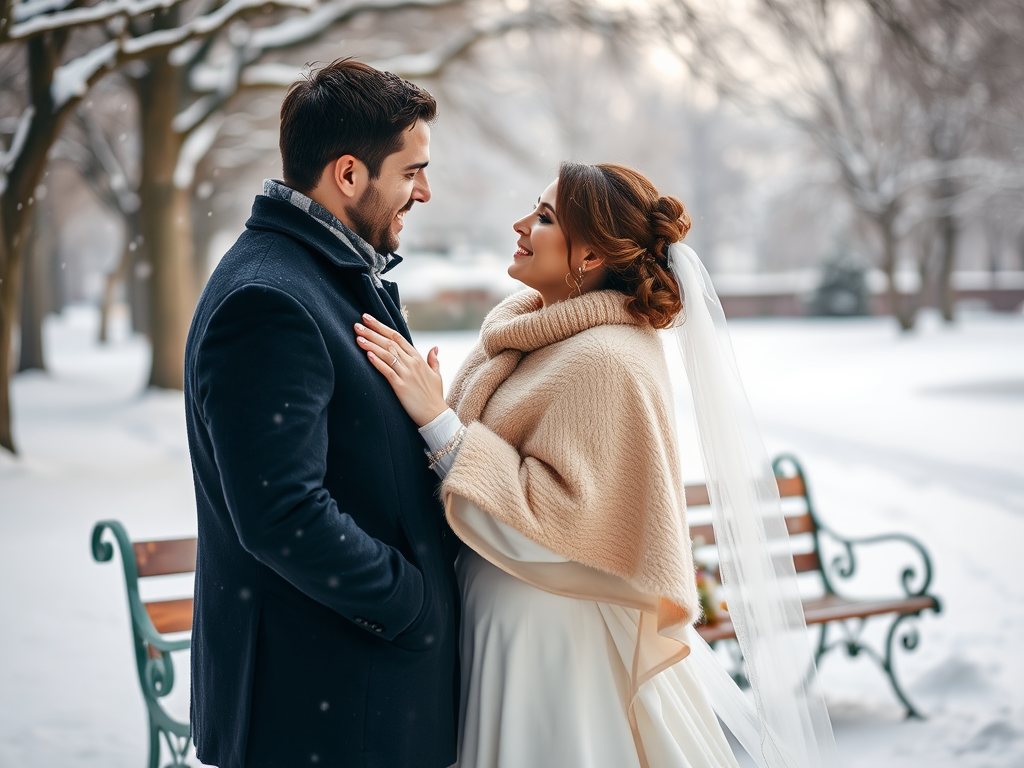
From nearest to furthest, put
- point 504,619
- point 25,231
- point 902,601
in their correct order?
point 504,619 → point 902,601 → point 25,231

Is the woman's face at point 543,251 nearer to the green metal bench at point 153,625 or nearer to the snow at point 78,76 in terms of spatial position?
the green metal bench at point 153,625

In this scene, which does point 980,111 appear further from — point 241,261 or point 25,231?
point 241,261

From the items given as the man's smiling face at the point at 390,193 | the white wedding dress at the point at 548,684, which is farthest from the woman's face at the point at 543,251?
the white wedding dress at the point at 548,684

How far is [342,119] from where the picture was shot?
6.98 feet

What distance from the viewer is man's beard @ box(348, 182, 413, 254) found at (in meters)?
2.21

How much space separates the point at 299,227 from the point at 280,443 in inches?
21.8

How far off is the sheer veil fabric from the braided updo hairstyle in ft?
0.18

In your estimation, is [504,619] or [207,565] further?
[504,619]

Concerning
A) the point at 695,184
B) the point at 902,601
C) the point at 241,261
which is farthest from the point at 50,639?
the point at 695,184

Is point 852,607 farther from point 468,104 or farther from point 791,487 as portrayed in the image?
point 468,104

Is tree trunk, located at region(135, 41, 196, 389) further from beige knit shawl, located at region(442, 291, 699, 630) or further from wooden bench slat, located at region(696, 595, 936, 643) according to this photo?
beige knit shawl, located at region(442, 291, 699, 630)

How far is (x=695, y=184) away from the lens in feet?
147

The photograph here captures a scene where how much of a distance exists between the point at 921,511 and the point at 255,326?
24.1 ft

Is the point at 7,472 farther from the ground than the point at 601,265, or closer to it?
closer to it
